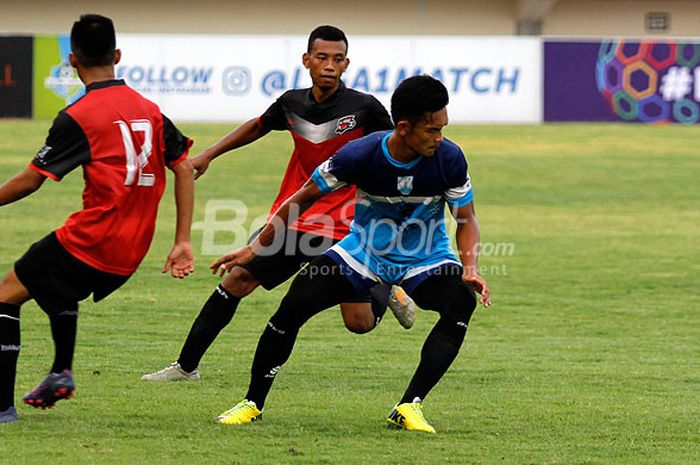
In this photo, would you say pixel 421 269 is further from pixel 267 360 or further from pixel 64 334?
pixel 64 334

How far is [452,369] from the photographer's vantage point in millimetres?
9023

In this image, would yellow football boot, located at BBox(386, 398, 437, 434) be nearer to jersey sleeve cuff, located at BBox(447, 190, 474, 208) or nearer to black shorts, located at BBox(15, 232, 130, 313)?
jersey sleeve cuff, located at BBox(447, 190, 474, 208)

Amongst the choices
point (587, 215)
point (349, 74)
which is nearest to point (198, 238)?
point (587, 215)

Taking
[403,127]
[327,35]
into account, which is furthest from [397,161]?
[327,35]

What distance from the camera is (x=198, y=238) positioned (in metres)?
16.9

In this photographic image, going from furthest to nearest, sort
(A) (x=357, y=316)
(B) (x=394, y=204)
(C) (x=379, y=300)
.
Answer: (C) (x=379, y=300)
(A) (x=357, y=316)
(B) (x=394, y=204)

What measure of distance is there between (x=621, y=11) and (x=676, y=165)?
25.5 m

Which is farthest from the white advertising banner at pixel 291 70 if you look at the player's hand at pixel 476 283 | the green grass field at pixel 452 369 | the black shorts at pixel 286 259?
the player's hand at pixel 476 283

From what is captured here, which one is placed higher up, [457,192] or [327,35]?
[327,35]

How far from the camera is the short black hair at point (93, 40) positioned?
21.2 ft

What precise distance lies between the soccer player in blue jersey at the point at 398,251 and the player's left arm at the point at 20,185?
101cm

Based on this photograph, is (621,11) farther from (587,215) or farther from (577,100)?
(587,215)

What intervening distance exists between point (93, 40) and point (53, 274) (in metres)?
1.12

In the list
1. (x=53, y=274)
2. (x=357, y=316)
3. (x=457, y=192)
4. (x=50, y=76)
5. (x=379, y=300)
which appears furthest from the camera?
(x=50, y=76)
